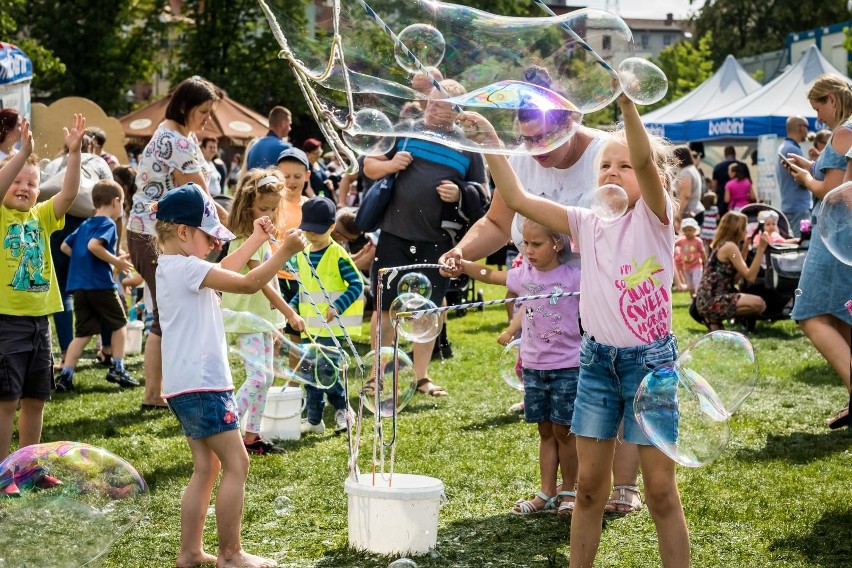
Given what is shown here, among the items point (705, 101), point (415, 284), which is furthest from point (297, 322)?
point (705, 101)

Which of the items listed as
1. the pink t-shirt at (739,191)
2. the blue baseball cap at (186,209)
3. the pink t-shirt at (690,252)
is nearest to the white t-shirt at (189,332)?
the blue baseball cap at (186,209)

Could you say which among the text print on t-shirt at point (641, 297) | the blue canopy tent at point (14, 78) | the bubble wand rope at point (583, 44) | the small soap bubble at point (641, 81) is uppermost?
the blue canopy tent at point (14, 78)

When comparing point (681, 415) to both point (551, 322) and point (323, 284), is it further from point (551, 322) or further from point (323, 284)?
point (323, 284)

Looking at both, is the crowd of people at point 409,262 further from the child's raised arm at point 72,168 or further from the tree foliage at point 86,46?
the tree foliage at point 86,46

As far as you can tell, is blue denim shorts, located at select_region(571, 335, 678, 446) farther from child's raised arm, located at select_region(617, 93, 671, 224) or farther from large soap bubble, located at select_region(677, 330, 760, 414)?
child's raised arm, located at select_region(617, 93, 671, 224)

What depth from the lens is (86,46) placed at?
3559 centimetres

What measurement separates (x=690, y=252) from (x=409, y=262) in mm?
7906

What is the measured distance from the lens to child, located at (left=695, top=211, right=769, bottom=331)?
1059 centimetres

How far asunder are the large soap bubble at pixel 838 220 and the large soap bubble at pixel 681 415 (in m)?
1.09

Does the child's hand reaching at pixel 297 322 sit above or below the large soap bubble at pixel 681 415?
above

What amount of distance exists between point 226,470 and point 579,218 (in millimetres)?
1639

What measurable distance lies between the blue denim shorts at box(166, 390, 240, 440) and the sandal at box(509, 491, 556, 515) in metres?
1.44

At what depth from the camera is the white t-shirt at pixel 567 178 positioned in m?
4.36

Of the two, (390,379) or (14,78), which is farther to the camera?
(14,78)
